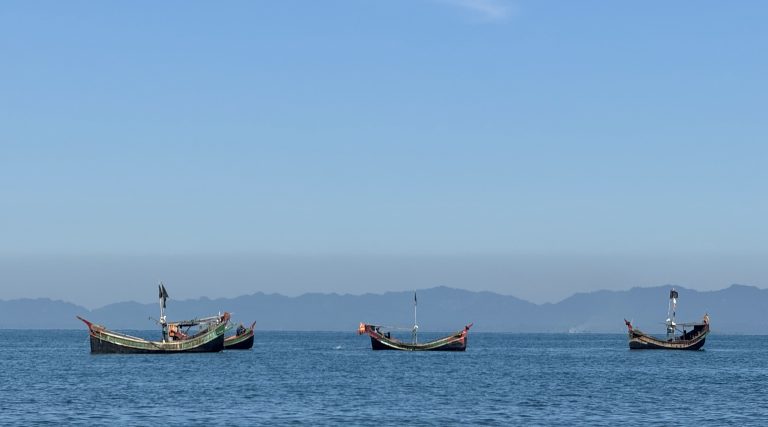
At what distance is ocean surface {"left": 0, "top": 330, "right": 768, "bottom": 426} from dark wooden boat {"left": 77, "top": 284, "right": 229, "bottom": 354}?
8.39 feet

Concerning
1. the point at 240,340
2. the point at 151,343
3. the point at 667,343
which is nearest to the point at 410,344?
the point at 240,340

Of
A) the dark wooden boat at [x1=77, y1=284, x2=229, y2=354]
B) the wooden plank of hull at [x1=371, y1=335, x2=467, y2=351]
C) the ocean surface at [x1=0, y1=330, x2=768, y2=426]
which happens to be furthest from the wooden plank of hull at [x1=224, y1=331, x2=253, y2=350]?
the ocean surface at [x1=0, y1=330, x2=768, y2=426]

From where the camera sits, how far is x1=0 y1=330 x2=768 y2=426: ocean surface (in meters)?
65.8

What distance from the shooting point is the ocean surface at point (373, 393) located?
216 feet

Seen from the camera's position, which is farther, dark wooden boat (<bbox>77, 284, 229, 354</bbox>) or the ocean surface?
dark wooden boat (<bbox>77, 284, 229, 354</bbox>)

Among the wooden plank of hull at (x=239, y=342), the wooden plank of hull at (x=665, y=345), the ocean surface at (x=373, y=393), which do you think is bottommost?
the ocean surface at (x=373, y=393)

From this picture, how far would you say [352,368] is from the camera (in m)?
115

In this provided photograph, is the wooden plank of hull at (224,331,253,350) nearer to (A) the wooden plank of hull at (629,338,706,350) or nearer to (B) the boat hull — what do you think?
(B) the boat hull

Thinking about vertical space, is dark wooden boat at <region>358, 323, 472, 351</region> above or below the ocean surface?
above

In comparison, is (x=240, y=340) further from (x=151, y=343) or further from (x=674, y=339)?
(x=674, y=339)

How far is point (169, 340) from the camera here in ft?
428

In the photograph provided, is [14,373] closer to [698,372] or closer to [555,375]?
[555,375]

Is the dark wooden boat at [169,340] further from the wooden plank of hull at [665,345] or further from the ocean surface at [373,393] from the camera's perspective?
the wooden plank of hull at [665,345]

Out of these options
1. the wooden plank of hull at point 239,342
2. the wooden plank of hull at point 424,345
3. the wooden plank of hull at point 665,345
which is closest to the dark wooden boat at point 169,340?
the wooden plank of hull at point 239,342
